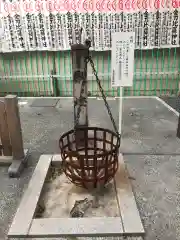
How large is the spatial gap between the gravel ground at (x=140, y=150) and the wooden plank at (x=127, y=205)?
0.13m

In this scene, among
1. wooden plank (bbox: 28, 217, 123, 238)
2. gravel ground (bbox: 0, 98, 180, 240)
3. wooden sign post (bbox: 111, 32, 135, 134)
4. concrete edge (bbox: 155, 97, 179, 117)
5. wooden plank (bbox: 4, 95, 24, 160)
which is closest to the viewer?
wooden plank (bbox: 28, 217, 123, 238)

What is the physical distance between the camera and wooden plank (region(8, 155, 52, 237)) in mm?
2350

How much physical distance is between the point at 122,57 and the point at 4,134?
209 cm

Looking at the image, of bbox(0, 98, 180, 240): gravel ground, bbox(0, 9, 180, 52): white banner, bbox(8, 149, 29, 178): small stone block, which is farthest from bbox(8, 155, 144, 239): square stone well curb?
bbox(0, 9, 180, 52): white banner

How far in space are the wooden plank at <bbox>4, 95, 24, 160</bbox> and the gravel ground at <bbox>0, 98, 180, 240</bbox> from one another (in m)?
0.31

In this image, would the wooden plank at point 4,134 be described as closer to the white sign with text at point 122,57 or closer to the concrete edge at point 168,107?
the white sign with text at point 122,57

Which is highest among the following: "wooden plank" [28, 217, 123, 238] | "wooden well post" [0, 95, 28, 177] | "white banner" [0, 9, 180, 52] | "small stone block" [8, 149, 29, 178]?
"white banner" [0, 9, 180, 52]

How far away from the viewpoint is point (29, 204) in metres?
2.65

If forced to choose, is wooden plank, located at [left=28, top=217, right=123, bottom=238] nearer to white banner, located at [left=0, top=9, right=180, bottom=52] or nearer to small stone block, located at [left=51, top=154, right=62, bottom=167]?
small stone block, located at [left=51, top=154, right=62, bottom=167]

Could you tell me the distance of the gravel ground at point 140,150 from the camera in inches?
104

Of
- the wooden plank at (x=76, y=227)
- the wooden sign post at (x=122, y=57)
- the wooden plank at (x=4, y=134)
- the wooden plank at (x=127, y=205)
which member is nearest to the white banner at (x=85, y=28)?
the wooden sign post at (x=122, y=57)

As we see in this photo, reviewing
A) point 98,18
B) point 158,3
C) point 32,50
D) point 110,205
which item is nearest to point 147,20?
point 158,3

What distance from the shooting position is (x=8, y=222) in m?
2.57

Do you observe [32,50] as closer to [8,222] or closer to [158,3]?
[158,3]
